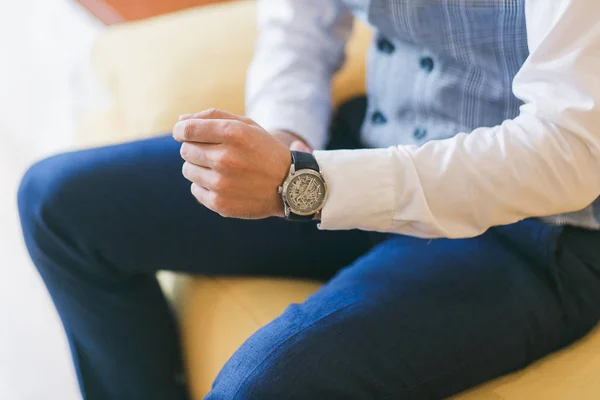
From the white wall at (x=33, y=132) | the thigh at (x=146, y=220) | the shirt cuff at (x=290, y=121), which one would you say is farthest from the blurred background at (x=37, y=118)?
the shirt cuff at (x=290, y=121)

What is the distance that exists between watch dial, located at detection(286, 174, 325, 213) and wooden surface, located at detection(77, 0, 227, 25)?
1005 mm

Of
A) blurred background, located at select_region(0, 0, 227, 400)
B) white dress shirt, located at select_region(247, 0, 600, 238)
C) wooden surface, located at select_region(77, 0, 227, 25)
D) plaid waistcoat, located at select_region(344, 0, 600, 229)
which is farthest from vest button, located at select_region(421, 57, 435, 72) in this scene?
wooden surface, located at select_region(77, 0, 227, 25)

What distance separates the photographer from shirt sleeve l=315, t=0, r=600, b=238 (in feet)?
1.77

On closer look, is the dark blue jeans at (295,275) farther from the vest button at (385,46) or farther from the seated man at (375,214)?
the vest button at (385,46)

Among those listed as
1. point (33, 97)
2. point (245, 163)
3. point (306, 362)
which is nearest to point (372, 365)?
point (306, 362)

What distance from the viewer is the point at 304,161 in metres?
0.58

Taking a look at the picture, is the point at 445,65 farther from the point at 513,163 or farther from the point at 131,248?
the point at 131,248

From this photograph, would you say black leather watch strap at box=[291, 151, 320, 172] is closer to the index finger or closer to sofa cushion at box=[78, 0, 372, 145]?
the index finger

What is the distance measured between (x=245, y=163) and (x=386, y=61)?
0.97 feet

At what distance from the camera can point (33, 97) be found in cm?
169

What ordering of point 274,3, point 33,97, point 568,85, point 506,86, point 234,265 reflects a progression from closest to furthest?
1. point 568,85
2. point 506,86
3. point 234,265
4. point 274,3
5. point 33,97

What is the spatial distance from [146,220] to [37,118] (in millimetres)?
1068

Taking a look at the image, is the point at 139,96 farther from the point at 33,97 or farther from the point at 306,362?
the point at 33,97

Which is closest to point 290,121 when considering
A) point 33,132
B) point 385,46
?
point 385,46
